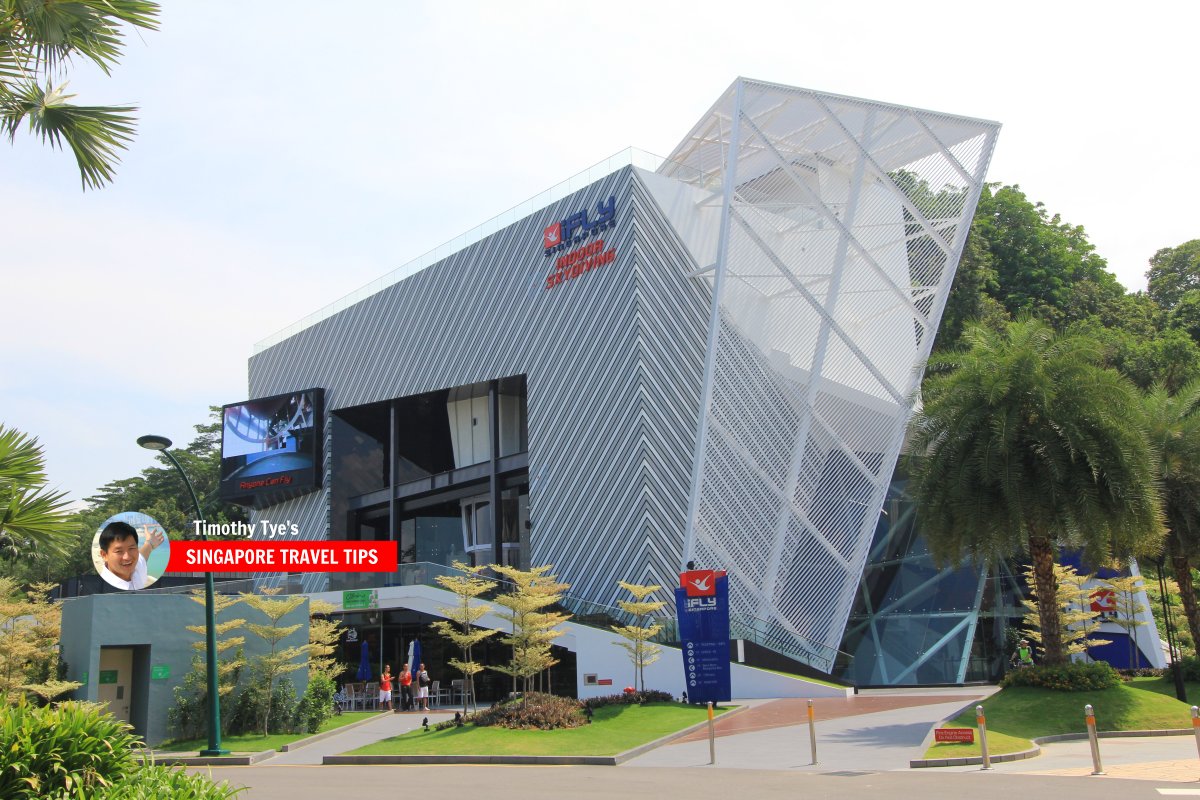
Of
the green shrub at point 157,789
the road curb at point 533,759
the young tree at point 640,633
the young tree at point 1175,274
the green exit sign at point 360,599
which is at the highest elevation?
the young tree at point 1175,274

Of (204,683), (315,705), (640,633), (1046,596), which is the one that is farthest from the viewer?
(315,705)

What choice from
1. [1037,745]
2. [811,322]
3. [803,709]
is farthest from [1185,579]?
[811,322]

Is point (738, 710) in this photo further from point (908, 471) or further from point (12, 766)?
point (12, 766)

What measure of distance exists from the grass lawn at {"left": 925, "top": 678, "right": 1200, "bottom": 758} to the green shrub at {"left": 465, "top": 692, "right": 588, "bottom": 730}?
28.9 ft

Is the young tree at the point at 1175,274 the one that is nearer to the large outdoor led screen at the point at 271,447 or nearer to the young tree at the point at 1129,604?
the young tree at the point at 1129,604

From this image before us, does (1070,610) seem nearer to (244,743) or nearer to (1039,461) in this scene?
(1039,461)

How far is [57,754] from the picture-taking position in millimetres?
8922

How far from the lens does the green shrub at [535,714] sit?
78.6 ft

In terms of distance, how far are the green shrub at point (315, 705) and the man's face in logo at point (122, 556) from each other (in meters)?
6.15

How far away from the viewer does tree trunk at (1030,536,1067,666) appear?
22.6 metres

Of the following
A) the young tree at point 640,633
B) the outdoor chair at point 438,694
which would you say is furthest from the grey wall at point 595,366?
the young tree at point 640,633

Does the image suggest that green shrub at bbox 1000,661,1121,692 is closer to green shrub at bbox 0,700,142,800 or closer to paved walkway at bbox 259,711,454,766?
paved walkway at bbox 259,711,454,766

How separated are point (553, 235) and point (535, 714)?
2184cm

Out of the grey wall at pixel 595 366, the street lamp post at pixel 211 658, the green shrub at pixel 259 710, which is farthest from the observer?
the grey wall at pixel 595 366
